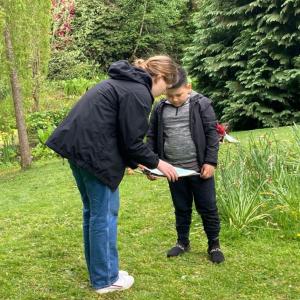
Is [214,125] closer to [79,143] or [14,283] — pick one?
[79,143]

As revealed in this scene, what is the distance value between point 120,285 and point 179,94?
4.55 feet

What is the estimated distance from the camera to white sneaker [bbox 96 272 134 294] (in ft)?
11.6

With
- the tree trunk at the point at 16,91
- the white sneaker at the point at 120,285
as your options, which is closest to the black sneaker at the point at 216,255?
the white sneaker at the point at 120,285

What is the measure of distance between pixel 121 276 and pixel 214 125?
1.27 m

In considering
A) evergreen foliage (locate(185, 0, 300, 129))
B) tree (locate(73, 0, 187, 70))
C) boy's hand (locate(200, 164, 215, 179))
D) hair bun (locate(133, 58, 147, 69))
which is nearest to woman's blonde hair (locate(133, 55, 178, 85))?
hair bun (locate(133, 58, 147, 69))

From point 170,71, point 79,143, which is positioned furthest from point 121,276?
point 170,71

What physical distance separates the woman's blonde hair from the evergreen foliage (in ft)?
29.3

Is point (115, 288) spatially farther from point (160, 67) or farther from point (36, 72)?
point (36, 72)

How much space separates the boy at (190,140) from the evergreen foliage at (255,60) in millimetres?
8451

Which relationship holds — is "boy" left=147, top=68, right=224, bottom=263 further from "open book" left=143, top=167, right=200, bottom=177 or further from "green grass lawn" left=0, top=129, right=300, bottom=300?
"green grass lawn" left=0, top=129, right=300, bottom=300

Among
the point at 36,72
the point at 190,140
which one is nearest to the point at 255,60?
the point at 36,72

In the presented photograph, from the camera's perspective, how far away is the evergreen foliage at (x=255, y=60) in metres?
12.1

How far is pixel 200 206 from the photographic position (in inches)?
157

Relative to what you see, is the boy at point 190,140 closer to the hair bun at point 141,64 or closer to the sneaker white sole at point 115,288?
the hair bun at point 141,64
